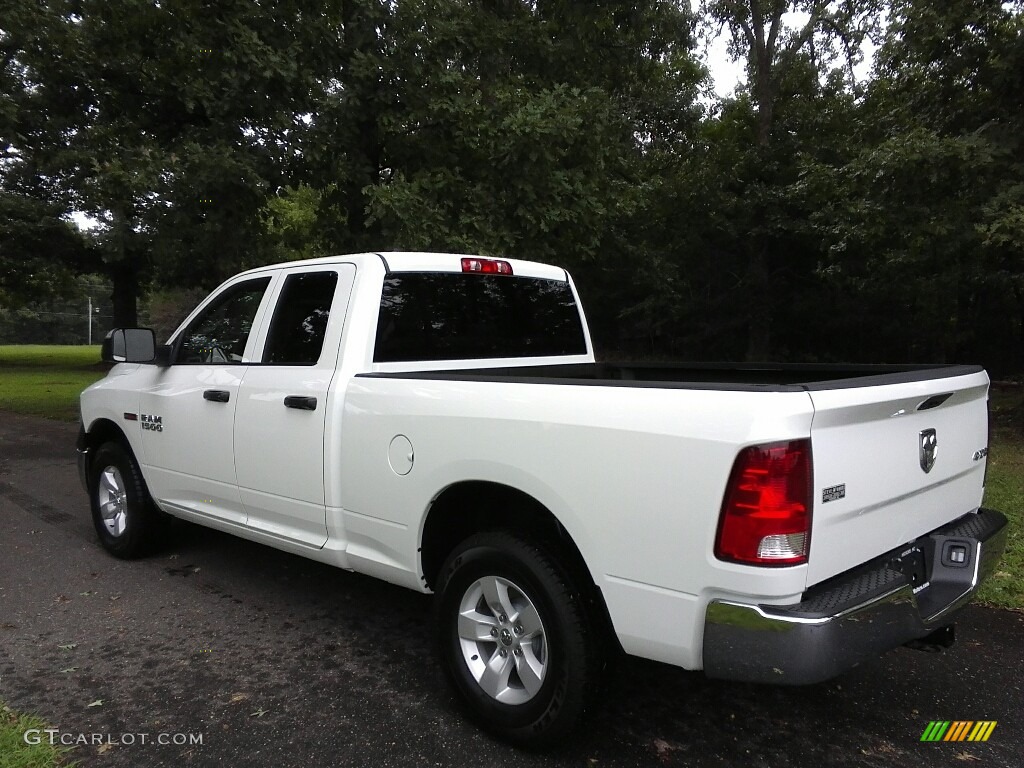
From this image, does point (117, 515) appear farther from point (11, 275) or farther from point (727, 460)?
point (11, 275)

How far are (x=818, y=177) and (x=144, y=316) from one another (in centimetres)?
6124

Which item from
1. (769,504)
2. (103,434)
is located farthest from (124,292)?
(769,504)

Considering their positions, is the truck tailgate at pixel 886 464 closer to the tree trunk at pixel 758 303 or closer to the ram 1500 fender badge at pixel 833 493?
the ram 1500 fender badge at pixel 833 493

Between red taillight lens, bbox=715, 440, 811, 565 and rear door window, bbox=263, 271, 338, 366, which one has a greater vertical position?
rear door window, bbox=263, 271, 338, 366

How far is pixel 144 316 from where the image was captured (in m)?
63.5

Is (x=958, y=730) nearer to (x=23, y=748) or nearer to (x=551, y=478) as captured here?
(x=551, y=478)

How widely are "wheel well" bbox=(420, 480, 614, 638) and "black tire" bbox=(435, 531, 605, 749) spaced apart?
0.06 m

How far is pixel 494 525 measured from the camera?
3.28m

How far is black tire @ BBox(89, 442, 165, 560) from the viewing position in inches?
201

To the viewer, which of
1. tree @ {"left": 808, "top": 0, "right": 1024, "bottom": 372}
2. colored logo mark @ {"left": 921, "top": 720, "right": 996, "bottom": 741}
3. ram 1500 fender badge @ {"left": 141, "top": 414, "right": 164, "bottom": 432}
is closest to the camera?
colored logo mark @ {"left": 921, "top": 720, "right": 996, "bottom": 741}

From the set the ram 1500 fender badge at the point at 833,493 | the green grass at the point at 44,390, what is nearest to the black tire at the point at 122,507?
the ram 1500 fender badge at the point at 833,493

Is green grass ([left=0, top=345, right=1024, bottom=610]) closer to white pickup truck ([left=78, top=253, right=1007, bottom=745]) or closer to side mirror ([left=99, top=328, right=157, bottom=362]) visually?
white pickup truck ([left=78, top=253, right=1007, bottom=745])

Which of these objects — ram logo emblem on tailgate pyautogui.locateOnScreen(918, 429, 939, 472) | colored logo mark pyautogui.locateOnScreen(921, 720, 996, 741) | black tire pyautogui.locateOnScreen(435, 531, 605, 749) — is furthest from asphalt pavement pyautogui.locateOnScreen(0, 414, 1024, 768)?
ram logo emblem on tailgate pyautogui.locateOnScreen(918, 429, 939, 472)

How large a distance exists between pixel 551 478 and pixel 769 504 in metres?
0.77
